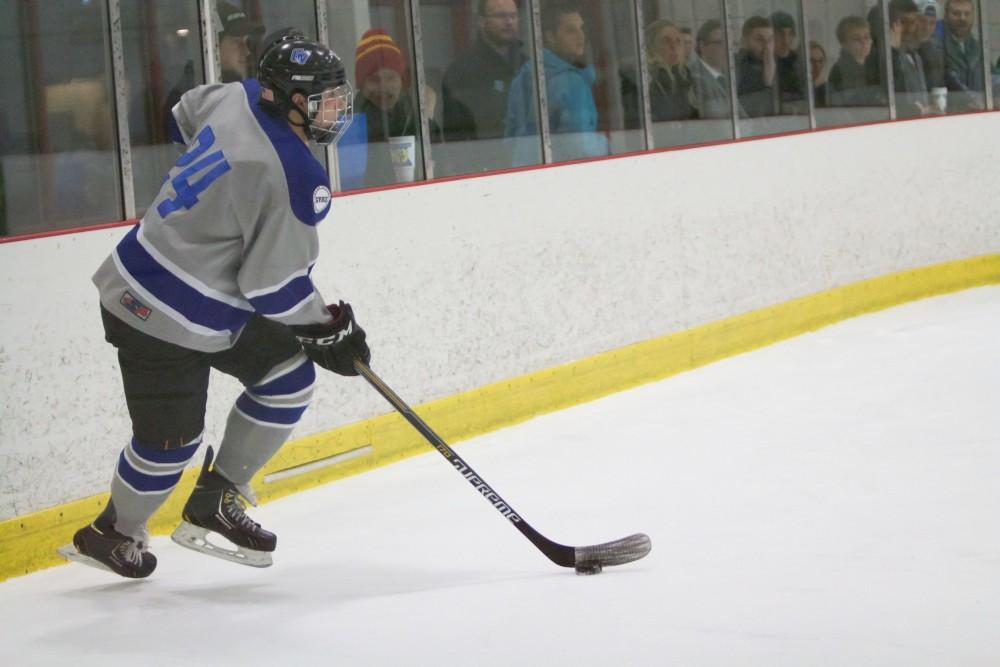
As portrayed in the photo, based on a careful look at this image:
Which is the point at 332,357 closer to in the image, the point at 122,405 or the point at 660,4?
the point at 122,405

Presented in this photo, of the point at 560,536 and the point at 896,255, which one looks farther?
the point at 896,255

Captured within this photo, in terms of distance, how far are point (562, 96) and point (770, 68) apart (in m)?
1.52

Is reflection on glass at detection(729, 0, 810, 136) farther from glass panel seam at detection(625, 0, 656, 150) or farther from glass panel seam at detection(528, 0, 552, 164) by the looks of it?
glass panel seam at detection(528, 0, 552, 164)

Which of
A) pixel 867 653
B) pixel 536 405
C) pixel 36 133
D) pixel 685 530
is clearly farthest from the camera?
pixel 536 405

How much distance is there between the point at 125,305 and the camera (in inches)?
102

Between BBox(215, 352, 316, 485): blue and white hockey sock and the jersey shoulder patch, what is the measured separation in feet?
1.30

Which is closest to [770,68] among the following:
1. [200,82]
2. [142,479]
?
[200,82]

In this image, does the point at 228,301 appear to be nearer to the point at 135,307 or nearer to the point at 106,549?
the point at 135,307

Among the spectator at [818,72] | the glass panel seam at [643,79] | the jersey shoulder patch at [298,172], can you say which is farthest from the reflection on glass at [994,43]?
the jersey shoulder patch at [298,172]

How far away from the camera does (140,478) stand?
271 cm

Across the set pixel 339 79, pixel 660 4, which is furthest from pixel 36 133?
pixel 660 4

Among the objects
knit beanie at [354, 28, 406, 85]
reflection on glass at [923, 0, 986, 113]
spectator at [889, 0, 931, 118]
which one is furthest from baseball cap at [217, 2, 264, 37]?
reflection on glass at [923, 0, 986, 113]

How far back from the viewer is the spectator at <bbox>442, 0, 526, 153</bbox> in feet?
14.5

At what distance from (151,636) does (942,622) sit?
1379mm
